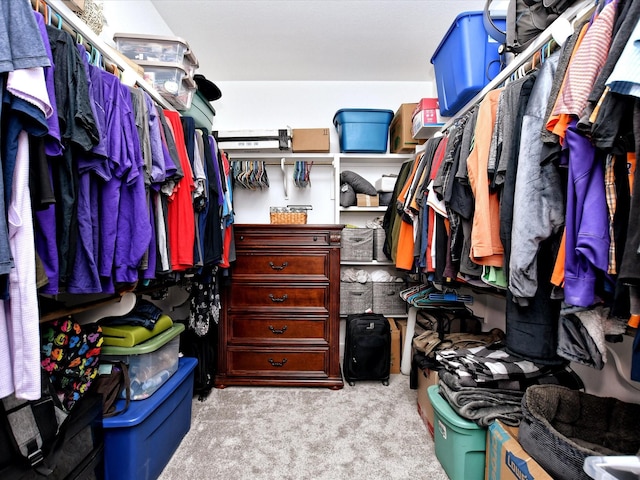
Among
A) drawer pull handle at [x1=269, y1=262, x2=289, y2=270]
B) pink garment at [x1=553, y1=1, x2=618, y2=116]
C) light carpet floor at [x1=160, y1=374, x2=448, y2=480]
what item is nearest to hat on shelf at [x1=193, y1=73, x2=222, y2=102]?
drawer pull handle at [x1=269, y1=262, x2=289, y2=270]

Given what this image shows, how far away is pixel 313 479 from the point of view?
1.34 meters

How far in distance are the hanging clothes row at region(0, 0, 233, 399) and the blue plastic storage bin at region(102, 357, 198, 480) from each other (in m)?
0.50

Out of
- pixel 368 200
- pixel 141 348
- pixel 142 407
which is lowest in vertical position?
pixel 142 407

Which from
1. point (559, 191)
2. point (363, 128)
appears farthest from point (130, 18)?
point (559, 191)

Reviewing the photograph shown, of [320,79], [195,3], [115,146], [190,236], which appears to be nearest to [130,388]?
[190,236]

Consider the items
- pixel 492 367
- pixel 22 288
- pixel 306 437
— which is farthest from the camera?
pixel 306 437

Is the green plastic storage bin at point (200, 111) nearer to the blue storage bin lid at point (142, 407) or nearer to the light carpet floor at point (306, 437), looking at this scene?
the blue storage bin lid at point (142, 407)

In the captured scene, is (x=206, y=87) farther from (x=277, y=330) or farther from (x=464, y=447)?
(x=464, y=447)

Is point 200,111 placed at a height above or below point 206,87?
below

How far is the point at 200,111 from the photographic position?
1805 millimetres

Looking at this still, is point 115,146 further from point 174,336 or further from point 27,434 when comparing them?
point 174,336

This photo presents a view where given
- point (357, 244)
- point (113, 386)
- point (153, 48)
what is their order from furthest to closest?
point (357, 244) < point (153, 48) < point (113, 386)

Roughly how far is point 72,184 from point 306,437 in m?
1.53

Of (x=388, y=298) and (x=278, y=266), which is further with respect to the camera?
(x=388, y=298)
